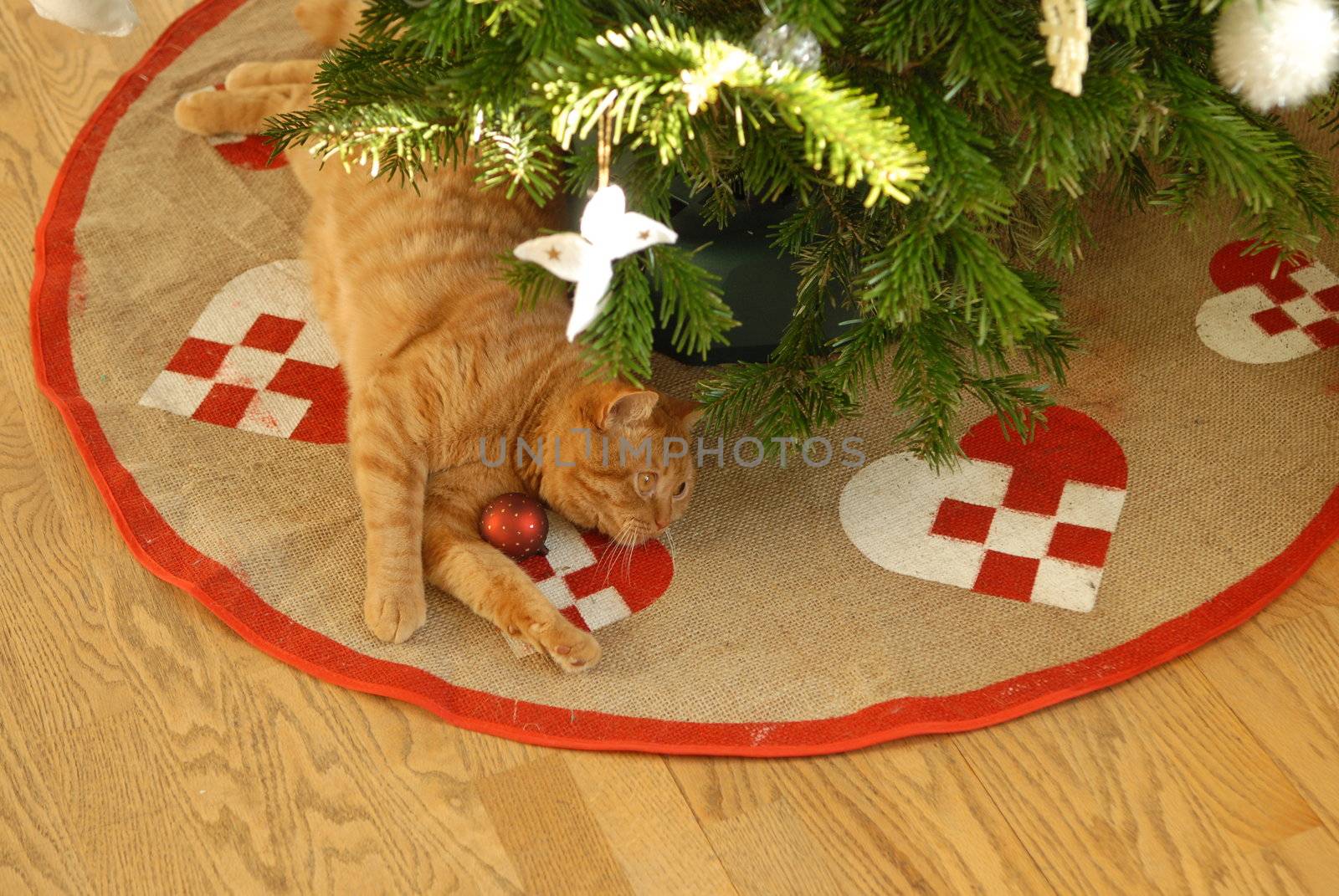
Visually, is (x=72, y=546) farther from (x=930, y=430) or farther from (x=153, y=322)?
(x=930, y=430)

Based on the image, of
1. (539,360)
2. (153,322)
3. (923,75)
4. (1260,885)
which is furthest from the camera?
(153,322)

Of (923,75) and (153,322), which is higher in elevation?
(923,75)

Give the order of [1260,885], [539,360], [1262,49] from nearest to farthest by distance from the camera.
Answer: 1. [1262,49]
2. [1260,885]
3. [539,360]

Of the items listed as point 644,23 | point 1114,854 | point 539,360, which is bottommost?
point 1114,854

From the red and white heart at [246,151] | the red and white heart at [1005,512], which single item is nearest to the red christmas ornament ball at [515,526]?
the red and white heart at [1005,512]

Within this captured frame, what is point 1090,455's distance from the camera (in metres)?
1.40

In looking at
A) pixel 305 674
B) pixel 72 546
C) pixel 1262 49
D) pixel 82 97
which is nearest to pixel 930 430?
pixel 1262 49

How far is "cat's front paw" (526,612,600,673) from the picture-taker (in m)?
1.21

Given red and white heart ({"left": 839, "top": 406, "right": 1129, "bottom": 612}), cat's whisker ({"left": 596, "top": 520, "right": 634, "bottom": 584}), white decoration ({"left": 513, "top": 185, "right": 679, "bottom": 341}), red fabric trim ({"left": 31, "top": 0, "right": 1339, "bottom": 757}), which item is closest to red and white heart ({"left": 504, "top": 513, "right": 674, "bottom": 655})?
cat's whisker ({"left": 596, "top": 520, "right": 634, "bottom": 584})

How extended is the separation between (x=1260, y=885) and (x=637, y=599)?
0.66 meters

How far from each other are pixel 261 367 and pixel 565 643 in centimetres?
59

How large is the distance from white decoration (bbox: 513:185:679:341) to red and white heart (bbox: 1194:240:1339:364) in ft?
3.13

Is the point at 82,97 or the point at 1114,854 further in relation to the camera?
the point at 82,97

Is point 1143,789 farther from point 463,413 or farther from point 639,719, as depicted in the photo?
point 463,413
